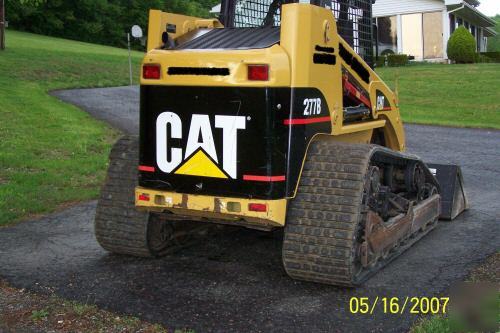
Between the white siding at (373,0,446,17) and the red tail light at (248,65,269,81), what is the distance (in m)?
32.2

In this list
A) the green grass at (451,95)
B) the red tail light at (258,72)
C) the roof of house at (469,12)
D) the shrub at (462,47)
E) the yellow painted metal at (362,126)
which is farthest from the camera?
the roof of house at (469,12)

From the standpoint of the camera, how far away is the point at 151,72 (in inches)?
192

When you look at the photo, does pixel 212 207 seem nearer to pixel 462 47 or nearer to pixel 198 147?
pixel 198 147

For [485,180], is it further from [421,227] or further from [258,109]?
[258,109]

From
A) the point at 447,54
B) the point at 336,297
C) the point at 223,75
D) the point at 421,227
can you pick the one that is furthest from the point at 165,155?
the point at 447,54

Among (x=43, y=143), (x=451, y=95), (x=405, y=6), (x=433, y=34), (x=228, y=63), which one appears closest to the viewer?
(x=228, y=63)

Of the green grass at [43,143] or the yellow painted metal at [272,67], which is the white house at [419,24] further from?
the yellow painted metal at [272,67]

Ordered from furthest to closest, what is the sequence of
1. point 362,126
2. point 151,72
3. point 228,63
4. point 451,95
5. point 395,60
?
point 395,60 → point 451,95 → point 362,126 → point 151,72 → point 228,63

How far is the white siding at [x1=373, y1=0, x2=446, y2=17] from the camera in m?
34.5

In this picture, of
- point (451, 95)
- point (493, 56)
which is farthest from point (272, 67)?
point (493, 56)

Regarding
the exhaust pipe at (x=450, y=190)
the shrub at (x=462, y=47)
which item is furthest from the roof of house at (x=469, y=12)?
the exhaust pipe at (x=450, y=190)

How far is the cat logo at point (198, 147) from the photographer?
4578 mm

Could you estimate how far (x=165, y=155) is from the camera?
15.8ft
